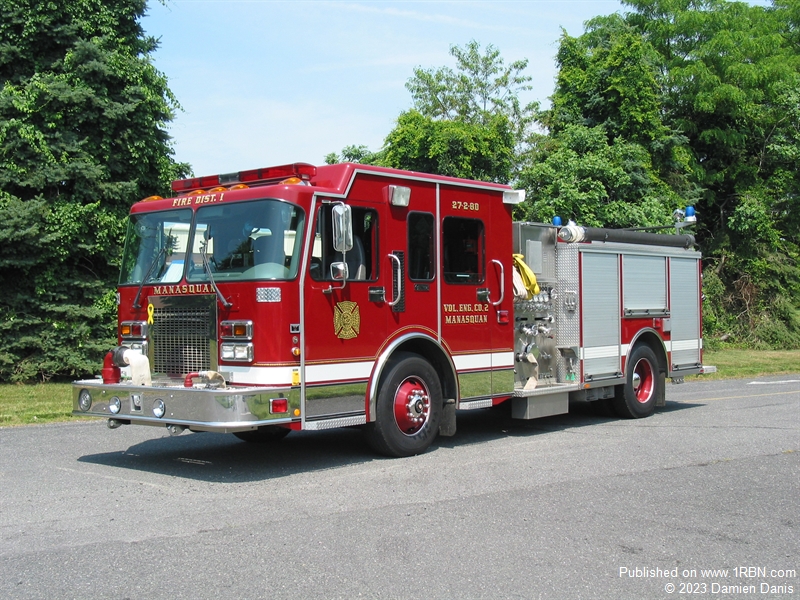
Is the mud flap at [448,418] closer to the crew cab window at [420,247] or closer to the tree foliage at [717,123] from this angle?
the crew cab window at [420,247]

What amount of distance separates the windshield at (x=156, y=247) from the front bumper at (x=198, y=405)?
1173mm

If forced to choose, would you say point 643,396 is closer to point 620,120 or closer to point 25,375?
point 25,375

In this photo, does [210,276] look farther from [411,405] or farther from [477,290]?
[477,290]

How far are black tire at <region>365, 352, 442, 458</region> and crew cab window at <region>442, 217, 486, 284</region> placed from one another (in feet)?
3.63

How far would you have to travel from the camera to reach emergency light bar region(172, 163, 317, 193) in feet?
26.9

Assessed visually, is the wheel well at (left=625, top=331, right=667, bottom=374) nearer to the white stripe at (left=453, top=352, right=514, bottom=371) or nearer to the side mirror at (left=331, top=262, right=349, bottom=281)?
the white stripe at (left=453, top=352, right=514, bottom=371)

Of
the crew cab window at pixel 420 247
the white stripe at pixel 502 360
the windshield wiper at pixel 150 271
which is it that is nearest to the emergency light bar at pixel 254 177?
the windshield wiper at pixel 150 271

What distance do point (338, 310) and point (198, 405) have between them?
62.5 inches

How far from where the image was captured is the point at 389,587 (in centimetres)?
481

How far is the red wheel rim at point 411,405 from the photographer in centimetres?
873

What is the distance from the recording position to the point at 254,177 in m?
8.52

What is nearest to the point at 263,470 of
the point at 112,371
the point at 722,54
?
the point at 112,371

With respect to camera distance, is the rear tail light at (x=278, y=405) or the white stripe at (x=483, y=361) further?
the white stripe at (x=483, y=361)

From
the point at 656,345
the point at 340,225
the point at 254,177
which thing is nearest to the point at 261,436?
the point at 254,177
